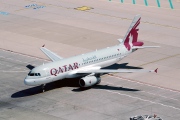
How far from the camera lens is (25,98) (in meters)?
68.2

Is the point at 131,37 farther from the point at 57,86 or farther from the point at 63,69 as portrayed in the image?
the point at 57,86

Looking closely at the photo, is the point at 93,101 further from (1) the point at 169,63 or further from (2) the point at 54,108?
(1) the point at 169,63

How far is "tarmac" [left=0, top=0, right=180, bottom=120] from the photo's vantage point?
64438mm

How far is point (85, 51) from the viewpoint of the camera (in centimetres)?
8912

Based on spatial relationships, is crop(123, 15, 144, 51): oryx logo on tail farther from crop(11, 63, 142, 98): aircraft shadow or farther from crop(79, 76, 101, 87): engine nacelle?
crop(79, 76, 101, 87): engine nacelle

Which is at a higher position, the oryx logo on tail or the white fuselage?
the oryx logo on tail

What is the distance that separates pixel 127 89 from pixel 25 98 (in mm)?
13995

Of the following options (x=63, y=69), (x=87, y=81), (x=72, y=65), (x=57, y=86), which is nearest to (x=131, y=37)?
(x=72, y=65)

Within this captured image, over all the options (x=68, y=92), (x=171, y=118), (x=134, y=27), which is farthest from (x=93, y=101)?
(x=134, y=27)

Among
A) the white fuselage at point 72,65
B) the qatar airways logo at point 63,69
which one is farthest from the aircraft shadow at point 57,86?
the qatar airways logo at point 63,69

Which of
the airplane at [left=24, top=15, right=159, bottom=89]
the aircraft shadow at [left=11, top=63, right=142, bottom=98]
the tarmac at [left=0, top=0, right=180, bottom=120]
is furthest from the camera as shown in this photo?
the aircraft shadow at [left=11, top=63, right=142, bottom=98]

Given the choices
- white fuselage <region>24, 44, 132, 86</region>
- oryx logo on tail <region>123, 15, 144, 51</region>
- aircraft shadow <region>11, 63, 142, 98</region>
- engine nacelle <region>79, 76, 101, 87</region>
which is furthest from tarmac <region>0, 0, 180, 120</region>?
oryx logo on tail <region>123, 15, 144, 51</region>

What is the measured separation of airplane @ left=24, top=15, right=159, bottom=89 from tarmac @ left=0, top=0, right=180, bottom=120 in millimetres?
1845

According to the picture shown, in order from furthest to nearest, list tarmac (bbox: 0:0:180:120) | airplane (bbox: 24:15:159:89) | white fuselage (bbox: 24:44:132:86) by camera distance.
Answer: airplane (bbox: 24:15:159:89) < white fuselage (bbox: 24:44:132:86) < tarmac (bbox: 0:0:180:120)
